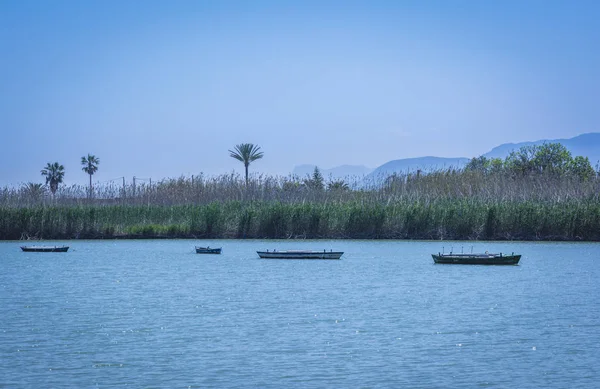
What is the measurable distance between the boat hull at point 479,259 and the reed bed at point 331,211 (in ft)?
38.5

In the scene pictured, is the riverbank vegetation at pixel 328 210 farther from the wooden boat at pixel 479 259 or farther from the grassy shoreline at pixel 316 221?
the wooden boat at pixel 479 259

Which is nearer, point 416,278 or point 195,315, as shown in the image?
point 195,315

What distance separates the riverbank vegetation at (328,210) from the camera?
5347 cm

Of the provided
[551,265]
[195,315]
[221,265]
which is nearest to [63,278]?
[221,265]

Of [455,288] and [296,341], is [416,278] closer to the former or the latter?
[455,288]

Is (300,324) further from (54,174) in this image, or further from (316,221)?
(54,174)

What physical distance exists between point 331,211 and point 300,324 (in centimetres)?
3238

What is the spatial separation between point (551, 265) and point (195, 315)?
69.1 ft

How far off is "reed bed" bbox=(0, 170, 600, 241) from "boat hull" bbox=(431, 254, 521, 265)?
462 inches

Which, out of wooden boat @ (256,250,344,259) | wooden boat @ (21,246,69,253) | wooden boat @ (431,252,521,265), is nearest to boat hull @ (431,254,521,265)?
wooden boat @ (431,252,521,265)

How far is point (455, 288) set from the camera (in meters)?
33.1

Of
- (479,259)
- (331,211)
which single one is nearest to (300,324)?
(479,259)

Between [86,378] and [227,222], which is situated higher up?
[227,222]

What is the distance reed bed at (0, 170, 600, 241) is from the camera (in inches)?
2104
